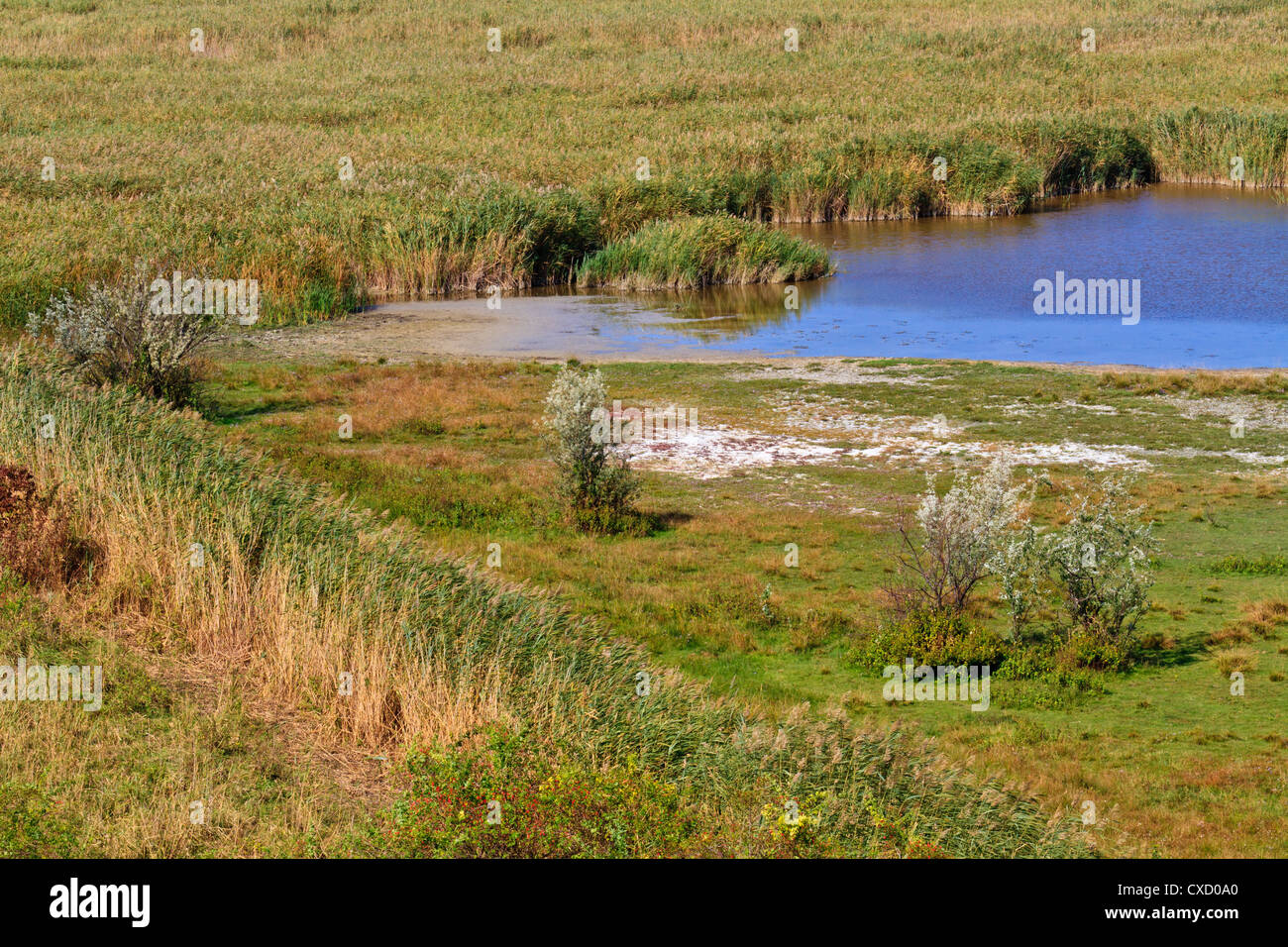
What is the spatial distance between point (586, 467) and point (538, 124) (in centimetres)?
3944

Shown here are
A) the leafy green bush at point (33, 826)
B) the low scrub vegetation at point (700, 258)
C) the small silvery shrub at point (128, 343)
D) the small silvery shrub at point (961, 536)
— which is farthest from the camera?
the low scrub vegetation at point (700, 258)

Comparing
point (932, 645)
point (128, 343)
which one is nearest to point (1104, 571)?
point (932, 645)

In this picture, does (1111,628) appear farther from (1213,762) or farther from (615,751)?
(615,751)

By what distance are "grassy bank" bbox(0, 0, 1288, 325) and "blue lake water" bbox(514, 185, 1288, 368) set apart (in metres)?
3.58

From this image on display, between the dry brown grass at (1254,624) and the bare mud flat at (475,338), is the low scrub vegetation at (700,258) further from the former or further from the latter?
the dry brown grass at (1254,624)

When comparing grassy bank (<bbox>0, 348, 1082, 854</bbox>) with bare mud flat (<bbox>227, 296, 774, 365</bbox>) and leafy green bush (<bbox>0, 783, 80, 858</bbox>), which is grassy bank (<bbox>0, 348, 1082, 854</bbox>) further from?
bare mud flat (<bbox>227, 296, 774, 365</bbox>)

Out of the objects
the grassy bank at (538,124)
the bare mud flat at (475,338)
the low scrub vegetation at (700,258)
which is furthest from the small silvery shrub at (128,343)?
the low scrub vegetation at (700,258)

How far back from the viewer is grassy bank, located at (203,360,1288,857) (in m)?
10.5

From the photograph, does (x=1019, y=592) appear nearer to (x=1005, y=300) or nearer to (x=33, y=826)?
(x=33, y=826)

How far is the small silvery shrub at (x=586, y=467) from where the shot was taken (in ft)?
54.9

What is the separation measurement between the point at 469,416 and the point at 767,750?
1458cm

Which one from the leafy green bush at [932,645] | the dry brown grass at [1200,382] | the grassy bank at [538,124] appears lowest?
the leafy green bush at [932,645]

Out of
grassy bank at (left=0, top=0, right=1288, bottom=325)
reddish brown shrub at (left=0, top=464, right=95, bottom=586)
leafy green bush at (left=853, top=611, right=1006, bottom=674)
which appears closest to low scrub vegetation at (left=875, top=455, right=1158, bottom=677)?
leafy green bush at (left=853, top=611, right=1006, bottom=674)

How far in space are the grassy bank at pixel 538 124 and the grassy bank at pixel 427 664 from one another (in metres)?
18.4
